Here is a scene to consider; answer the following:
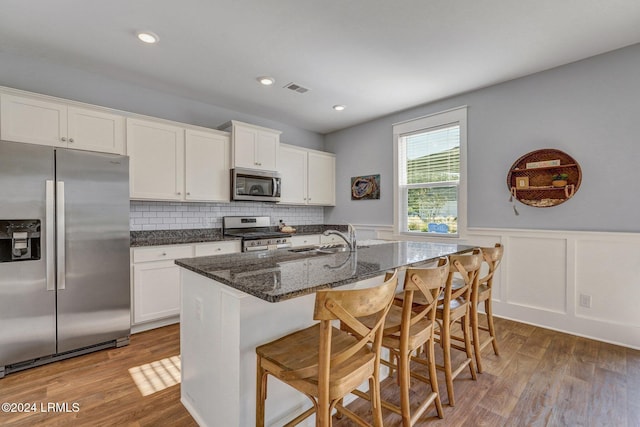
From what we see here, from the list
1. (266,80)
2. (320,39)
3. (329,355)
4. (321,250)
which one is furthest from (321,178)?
(329,355)

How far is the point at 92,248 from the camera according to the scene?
2529mm

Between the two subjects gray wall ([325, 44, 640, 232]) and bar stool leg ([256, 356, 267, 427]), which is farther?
gray wall ([325, 44, 640, 232])

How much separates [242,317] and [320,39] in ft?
7.57

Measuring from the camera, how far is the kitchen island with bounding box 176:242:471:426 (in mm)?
1313

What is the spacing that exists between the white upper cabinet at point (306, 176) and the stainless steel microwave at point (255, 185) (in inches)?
12.3

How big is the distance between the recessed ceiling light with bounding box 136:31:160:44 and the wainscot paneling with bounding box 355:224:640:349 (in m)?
3.82

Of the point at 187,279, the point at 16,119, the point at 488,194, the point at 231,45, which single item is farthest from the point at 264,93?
the point at 488,194

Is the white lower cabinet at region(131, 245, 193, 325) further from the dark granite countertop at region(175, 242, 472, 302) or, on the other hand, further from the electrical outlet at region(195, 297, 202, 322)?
the electrical outlet at region(195, 297, 202, 322)

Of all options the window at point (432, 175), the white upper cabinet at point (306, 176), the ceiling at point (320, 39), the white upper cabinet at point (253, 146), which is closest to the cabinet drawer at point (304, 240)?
the white upper cabinet at point (306, 176)

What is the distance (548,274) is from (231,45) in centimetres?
384

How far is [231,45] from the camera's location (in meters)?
2.55

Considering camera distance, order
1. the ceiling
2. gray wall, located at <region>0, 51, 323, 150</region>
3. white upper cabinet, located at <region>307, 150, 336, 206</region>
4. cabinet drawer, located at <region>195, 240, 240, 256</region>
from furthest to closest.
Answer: white upper cabinet, located at <region>307, 150, 336, 206</region> → cabinet drawer, located at <region>195, 240, 240, 256</region> → gray wall, located at <region>0, 51, 323, 150</region> → the ceiling

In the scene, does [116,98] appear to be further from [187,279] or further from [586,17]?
[586,17]

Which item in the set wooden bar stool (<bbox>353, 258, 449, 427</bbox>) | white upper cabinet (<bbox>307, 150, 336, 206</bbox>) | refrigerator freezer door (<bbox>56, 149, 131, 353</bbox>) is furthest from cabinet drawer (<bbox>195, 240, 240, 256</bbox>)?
wooden bar stool (<bbox>353, 258, 449, 427</bbox>)
